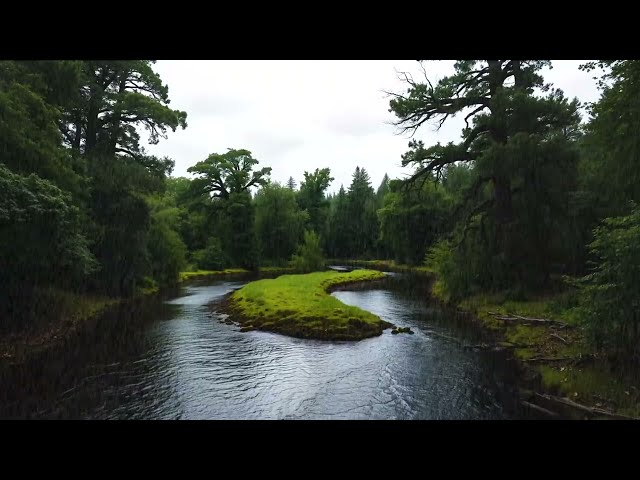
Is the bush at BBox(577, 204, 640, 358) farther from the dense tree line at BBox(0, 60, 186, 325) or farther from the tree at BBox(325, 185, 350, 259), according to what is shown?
the tree at BBox(325, 185, 350, 259)

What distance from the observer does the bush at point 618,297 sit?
935 cm

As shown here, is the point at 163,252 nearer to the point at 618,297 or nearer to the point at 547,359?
the point at 547,359

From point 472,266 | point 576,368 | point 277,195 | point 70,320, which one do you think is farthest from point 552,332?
point 277,195

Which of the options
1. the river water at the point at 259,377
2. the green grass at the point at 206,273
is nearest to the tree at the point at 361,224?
the green grass at the point at 206,273

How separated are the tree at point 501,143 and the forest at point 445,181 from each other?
73 millimetres

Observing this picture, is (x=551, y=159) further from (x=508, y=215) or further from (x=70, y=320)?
(x=70, y=320)

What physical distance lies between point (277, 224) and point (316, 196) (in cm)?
2373

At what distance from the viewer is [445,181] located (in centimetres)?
2670

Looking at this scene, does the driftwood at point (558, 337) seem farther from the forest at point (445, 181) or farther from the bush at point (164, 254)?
the bush at point (164, 254)

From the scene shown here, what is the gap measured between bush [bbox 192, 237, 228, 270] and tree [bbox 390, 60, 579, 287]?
3991cm

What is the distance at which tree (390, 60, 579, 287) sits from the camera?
64.2ft

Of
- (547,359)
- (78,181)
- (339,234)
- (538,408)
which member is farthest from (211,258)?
(538,408)

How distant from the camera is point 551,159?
1930 centimetres
